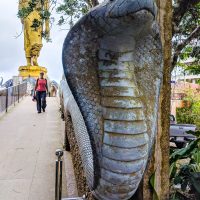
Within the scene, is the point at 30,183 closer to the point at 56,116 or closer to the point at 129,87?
the point at 129,87

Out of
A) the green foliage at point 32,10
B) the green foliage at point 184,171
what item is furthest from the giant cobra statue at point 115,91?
the green foliage at point 32,10

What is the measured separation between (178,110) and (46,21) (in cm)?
1134

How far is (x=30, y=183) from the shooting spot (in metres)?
4.77

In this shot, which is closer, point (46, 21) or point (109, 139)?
point (109, 139)

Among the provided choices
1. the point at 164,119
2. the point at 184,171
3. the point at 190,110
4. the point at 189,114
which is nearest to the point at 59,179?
the point at 164,119

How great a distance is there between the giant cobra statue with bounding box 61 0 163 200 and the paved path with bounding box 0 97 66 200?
2119 mm

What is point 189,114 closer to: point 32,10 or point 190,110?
point 190,110

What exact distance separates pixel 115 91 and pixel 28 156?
14.3ft

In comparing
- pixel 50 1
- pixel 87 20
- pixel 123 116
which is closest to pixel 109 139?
pixel 123 116

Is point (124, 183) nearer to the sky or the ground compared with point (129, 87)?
nearer to the ground

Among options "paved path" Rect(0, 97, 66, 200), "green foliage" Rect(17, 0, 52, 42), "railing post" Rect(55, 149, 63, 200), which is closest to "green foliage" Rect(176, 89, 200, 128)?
"paved path" Rect(0, 97, 66, 200)

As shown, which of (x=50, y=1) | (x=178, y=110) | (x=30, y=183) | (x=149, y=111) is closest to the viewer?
(x=149, y=111)

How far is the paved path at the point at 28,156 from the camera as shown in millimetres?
4496

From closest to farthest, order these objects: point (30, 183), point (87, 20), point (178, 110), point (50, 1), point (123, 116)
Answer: point (87, 20) → point (123, 116) → point (30, 183) → point (50, 1) → point (178, 110)
